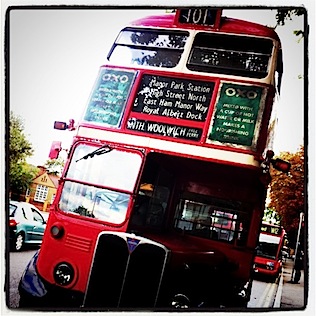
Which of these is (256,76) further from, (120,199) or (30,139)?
(30,139)

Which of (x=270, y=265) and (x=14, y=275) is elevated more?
(x=270, y=265)

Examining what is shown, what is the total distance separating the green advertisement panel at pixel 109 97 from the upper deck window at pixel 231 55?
0.29 m

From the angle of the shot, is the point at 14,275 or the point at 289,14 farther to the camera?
the point at 289,14

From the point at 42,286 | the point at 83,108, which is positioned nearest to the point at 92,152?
the point at 83,108

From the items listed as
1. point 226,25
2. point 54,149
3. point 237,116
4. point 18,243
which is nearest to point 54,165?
point 54,149

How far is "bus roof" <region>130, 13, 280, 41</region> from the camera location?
207 centimetres

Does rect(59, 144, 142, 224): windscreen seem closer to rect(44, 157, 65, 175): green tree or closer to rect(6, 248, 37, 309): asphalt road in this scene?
rect(44, 157, 65, 175): green tree

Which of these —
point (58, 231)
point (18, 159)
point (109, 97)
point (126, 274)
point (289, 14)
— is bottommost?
point (126, 274)

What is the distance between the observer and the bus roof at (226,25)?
6.80 feet

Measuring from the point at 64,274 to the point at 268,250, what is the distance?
0.85 m

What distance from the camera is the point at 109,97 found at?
2064 millimetres

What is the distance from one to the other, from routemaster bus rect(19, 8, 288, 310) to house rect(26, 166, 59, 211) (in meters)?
0.03

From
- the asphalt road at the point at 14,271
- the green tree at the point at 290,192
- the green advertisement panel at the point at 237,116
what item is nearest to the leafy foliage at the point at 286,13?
the green advertisement panel at the point at 237,116

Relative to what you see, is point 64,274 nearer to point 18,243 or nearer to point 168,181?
point 18,243
